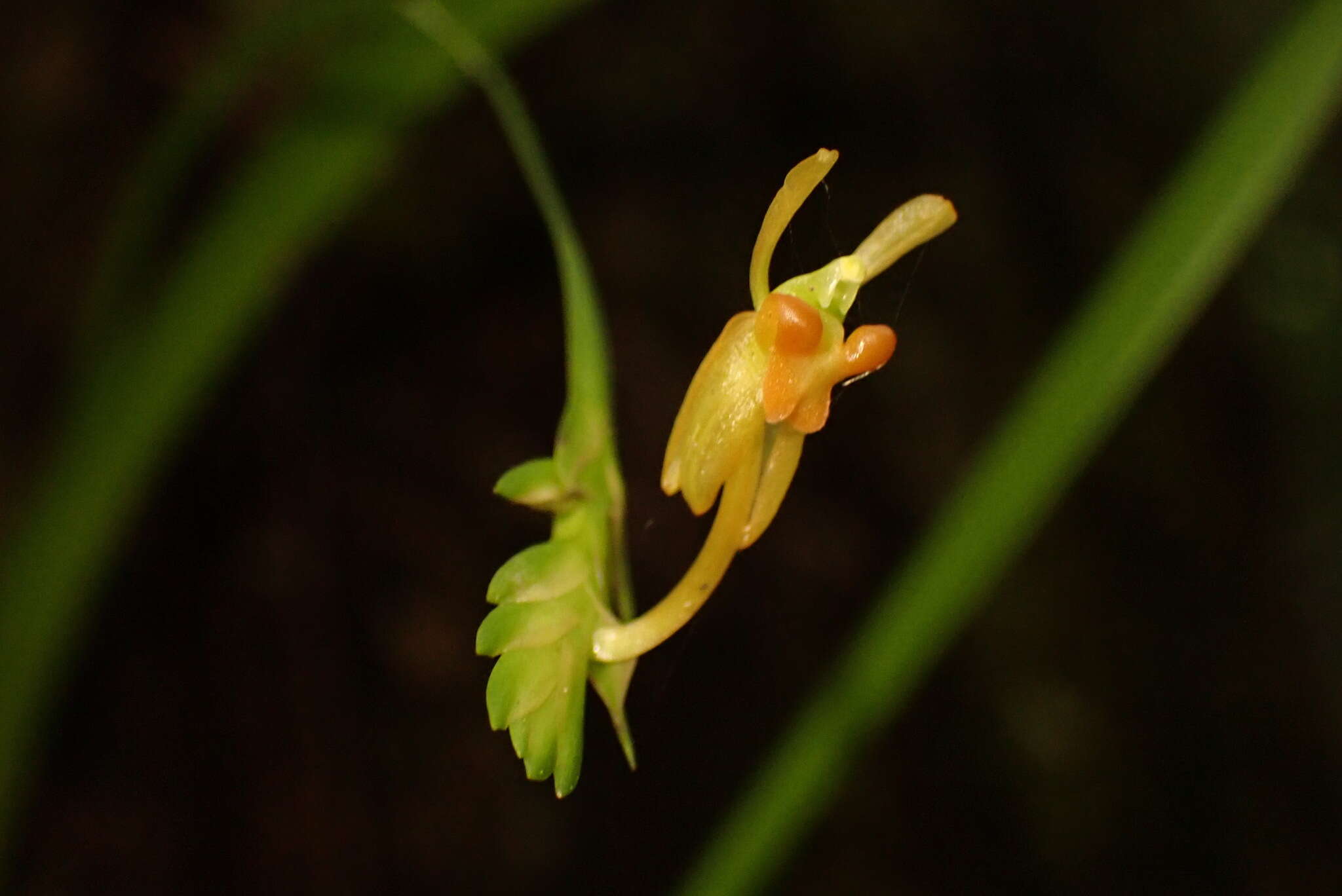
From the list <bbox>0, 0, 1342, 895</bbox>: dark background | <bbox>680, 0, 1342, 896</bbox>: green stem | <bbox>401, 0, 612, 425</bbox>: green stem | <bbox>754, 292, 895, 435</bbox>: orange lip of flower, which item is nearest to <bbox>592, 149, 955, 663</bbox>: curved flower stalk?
<bbox>754, 292, 895, 435</bbox>: orange lip of flower

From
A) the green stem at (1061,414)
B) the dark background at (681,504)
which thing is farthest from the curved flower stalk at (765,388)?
the dark background at (681,504)

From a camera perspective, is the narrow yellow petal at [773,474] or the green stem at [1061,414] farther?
the green stem at [1061,414]

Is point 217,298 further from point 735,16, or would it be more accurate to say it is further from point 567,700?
point 735,16

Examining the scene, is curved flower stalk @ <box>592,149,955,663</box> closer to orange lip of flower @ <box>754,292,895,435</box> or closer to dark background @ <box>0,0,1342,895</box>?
orange lip of flower @ <box>754,292,895,435</box>

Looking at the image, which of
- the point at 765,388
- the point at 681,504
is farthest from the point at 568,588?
the point at 681,504

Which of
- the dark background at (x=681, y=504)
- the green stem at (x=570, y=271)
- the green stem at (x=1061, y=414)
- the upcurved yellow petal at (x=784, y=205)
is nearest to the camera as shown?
the upcurved yellow petal at (x=784, y=205)

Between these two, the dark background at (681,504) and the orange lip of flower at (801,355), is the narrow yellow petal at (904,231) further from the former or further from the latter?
the dark background at (681,504)

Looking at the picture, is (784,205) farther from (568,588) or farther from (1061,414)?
(1061,414)
